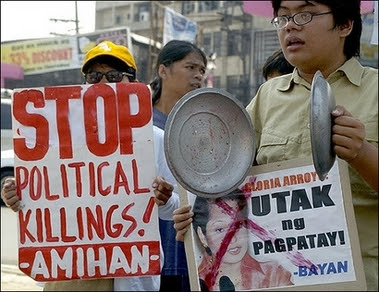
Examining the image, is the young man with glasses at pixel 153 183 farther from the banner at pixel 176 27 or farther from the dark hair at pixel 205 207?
the banner at pixel 176 27

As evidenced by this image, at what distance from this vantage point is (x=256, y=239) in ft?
6.81

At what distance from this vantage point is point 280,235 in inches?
80.9

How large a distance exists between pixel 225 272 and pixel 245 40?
94.2 feet

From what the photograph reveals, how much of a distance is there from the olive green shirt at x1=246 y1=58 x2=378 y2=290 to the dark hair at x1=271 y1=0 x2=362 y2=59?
41 mm

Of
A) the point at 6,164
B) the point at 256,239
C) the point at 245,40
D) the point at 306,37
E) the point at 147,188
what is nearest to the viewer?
the point at 306,37

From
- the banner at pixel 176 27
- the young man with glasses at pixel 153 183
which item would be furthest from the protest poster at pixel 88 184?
the banner at pixel 176 27

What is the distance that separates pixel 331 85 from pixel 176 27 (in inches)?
642

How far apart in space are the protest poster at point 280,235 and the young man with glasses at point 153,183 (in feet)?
1.44

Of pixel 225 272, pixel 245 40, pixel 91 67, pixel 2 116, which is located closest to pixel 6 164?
pixel 2 116

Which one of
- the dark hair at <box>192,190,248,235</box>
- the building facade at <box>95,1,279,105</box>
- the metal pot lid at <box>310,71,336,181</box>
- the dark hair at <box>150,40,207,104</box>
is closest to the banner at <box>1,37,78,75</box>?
the building facade at <box>95,1,279,105</box>

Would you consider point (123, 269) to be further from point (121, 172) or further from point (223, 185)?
Result: point (223, 185)

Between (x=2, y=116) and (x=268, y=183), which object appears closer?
(x=268, y=183)

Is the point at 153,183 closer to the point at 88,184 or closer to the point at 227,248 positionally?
the point at 88,184

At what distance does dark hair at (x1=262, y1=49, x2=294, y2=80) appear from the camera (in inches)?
128
